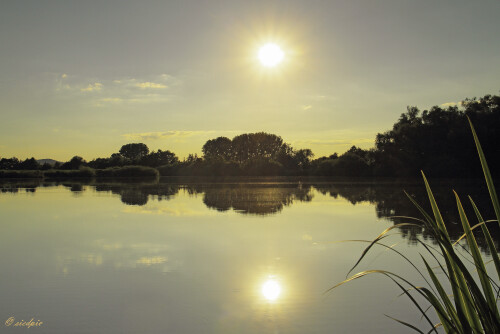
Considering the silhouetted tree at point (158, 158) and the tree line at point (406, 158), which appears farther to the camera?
the silhouetted tree at point (158, 158)

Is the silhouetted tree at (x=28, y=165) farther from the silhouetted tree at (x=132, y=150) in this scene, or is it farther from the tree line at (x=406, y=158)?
the silhouetted tree at (x=132, y=150)

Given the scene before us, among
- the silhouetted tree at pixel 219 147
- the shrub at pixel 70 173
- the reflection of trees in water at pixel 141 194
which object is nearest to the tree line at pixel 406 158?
the shrub at pixel 70 173

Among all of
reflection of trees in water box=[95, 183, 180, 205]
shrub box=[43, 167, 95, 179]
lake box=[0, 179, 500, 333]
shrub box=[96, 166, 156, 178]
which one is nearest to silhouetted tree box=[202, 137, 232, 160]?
shrub box=[96, 166, 156, 178]

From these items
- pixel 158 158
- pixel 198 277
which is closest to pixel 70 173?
pixel 158 158

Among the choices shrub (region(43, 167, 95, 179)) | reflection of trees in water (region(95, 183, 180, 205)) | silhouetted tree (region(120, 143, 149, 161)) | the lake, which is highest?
silhouetted tree (region(120, 143, 149, 161))

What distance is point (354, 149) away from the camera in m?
54.2

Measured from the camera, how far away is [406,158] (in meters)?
39.2

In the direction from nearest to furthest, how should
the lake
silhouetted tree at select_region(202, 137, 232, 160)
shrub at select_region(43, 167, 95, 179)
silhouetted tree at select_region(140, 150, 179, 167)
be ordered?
the lake → shrub at select_region(43, 167, 95, 179) → silhouetted tree at select_region(140, 150, 179, 167) → silhouetted tree at select_region(202, 137, 232, 160)

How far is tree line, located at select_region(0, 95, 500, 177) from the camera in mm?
36375

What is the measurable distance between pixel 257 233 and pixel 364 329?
16.4 ft

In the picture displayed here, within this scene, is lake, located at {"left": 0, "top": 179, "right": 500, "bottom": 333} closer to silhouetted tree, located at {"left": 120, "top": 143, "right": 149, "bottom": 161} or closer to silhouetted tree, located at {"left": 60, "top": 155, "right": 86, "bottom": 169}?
silhouetted tree, located at {"left": 60, "top": 155, "right": 86, "bottom": 169}

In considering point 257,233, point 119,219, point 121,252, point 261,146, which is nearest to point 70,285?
point 121,252

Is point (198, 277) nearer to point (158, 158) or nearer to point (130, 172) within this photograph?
point (130, 172)

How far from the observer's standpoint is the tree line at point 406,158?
36.4 metres
